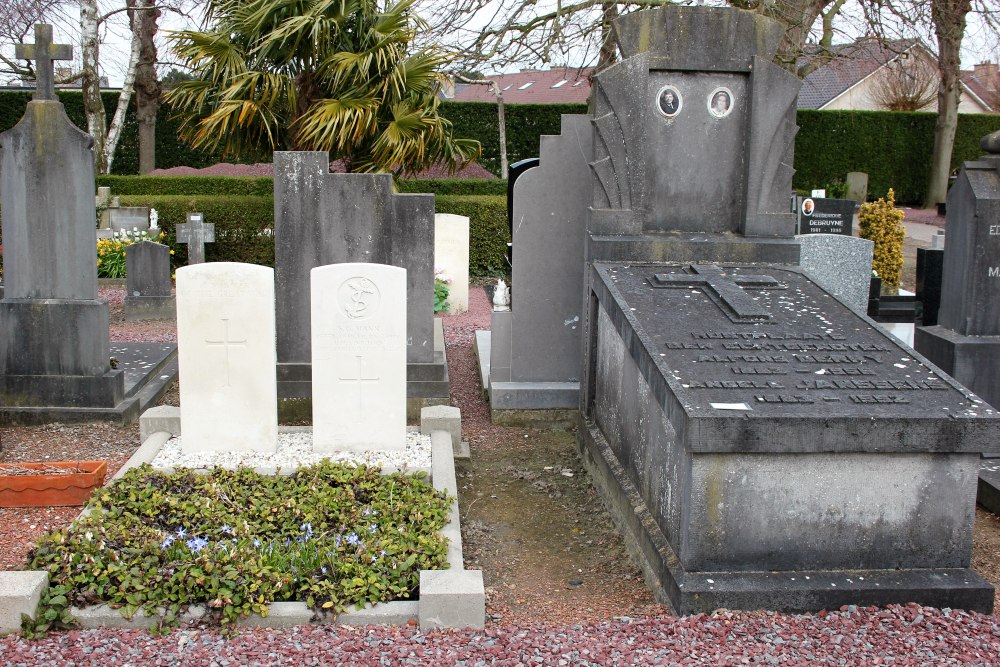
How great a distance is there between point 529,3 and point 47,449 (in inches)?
425

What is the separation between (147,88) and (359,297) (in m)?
16.8

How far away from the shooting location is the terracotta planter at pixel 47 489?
16.8 ft

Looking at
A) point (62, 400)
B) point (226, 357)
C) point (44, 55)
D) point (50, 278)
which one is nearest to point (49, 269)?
point (50, 278)

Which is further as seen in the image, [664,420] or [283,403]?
[283,403]

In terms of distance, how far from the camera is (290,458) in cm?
547

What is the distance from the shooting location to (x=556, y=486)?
593 cm

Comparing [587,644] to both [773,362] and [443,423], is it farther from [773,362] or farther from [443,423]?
[443,423]

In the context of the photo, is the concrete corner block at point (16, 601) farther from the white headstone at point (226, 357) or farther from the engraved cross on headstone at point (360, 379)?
the engraved cross on headstone at point (360, 379)

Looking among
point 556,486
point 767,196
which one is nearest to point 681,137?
point 767,196

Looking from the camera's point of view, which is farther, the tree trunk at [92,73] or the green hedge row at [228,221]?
the tree trunk at [92,73]

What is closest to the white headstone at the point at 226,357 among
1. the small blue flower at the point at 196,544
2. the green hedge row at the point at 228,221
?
the small blue flower at the point at 196,544

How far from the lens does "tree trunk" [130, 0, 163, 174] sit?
19.3m

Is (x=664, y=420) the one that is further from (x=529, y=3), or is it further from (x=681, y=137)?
(x=529, y=3)

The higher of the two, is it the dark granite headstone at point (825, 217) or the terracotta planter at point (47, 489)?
the dark granite headstone at point (825, 217)
